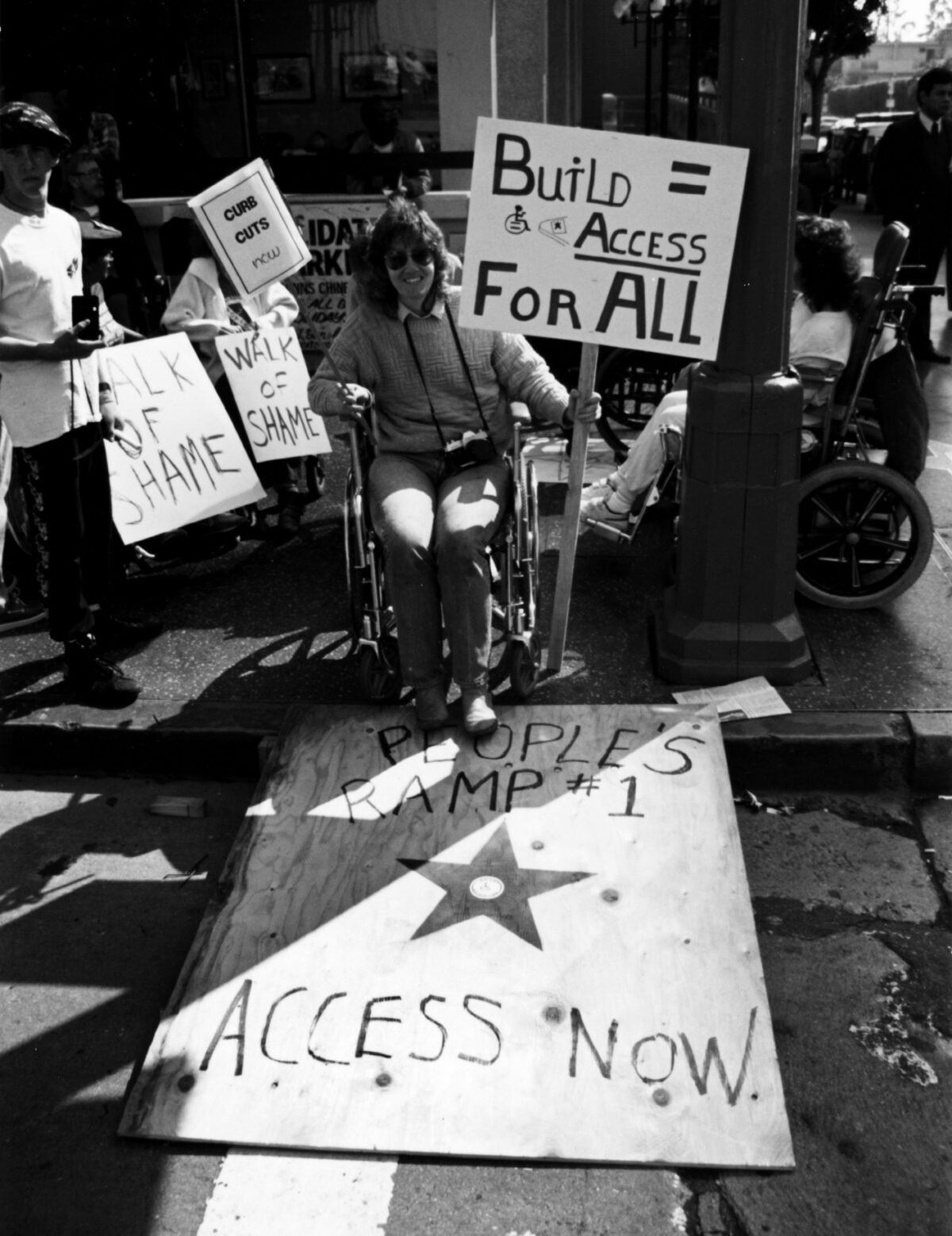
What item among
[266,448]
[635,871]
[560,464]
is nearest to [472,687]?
[635,871]

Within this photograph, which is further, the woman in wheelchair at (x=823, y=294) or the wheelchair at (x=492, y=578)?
the woman in wheelchair at (x=823, y=294)

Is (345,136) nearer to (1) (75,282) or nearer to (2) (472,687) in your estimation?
(1) (75,282)

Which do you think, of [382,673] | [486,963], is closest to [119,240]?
[382,673]

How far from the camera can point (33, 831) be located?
4113 millimetres

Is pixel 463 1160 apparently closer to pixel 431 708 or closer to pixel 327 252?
pixel 431 708

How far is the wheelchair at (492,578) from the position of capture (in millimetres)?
4277

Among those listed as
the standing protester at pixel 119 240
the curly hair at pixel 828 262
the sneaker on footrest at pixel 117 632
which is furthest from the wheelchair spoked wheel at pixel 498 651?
the standing protester at pixel 119 240

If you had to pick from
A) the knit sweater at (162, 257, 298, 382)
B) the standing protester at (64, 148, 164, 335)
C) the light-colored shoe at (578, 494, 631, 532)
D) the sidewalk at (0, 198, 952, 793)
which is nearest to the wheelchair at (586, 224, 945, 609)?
the sidewalk at (0, 198, 952, 793)

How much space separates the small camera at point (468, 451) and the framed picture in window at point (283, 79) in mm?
5767

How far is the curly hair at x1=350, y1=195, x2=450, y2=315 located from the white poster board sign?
1.09 feet

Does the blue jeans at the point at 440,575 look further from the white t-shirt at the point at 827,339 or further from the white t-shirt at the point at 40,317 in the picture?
the white t-shirt at the point at 827,339

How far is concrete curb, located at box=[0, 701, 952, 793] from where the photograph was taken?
417 centimetres

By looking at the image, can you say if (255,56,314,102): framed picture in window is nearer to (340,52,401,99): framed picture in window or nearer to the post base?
(340,52,401,99): framed picture in window

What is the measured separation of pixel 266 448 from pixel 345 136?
4.10m
